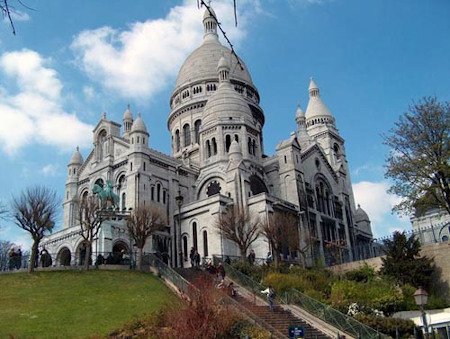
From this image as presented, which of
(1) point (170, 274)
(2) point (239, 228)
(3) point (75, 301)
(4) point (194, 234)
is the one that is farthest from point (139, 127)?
(3) point (75, 301)

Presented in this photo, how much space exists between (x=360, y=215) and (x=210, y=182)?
26.7m

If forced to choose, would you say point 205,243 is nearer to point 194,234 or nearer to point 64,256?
point 194,234

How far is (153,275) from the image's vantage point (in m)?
35.5

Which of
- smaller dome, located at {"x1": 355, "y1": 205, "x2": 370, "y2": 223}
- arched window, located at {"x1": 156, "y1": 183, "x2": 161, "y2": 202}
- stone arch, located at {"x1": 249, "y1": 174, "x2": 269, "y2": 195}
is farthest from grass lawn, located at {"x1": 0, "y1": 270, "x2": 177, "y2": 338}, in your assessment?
smaller dome, located at {"x1": 355, "y1": 205, "x2": 370, "y2": 223}

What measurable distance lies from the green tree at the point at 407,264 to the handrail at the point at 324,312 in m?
8.33

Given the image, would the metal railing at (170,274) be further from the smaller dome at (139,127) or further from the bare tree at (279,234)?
the smaller dome at (139,127)

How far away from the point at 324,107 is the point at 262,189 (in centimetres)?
2778

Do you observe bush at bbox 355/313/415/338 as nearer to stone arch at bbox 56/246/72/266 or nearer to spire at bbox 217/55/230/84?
stone arch at bbox 56/246/72/266

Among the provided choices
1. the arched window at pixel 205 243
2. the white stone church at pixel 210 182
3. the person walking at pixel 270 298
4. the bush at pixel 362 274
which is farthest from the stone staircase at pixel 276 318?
the arched window at pixel 205 243

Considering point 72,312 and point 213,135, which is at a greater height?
point 213,135

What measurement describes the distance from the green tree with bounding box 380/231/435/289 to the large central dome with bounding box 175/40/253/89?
43593 mm

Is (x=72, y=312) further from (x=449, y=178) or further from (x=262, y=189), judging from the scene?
(x=262, y=189)

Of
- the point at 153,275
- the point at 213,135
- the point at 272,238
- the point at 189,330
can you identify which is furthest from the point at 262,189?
the point at 189,330

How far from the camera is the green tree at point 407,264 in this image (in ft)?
110
